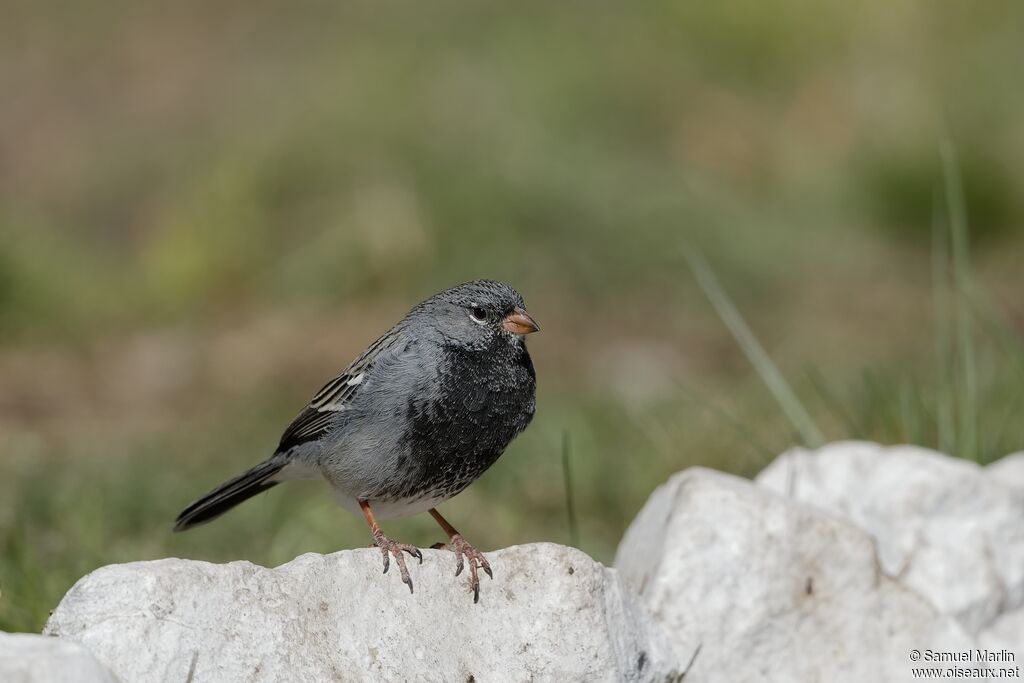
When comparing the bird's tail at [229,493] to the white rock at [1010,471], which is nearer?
the bird's tail at [229,493]

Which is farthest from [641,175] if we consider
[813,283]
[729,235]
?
[813,283]

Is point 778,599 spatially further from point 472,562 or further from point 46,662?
point 46,662

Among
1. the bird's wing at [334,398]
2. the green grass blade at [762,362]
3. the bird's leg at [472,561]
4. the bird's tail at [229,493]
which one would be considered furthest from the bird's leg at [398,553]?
the green grass blade at [762,362]

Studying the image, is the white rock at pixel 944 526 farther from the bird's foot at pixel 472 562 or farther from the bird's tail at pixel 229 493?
the bird's tail at pixel 229 493

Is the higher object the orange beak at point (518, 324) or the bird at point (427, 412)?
the orange beak at point (518, 324)

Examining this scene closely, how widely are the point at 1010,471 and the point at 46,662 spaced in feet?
11.9

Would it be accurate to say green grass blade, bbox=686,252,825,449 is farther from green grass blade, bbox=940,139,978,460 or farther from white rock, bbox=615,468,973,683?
white rock, bbox=615,468,973,683

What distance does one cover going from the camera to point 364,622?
139 inches

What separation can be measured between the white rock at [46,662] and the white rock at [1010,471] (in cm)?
323

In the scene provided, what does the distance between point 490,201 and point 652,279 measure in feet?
4.67

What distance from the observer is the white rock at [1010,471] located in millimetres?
4801

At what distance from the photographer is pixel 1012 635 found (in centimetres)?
438

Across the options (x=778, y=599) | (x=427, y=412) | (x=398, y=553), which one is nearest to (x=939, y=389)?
(x=778, y=599)

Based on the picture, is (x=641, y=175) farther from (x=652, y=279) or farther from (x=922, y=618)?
(x=922, y=618)
